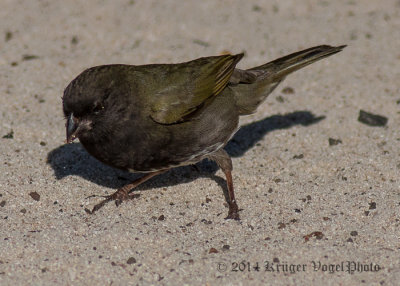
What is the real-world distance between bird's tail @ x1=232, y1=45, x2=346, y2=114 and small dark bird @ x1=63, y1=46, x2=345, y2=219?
0.03 meters

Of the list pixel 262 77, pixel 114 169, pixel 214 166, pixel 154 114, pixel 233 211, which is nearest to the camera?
pixel 154 114

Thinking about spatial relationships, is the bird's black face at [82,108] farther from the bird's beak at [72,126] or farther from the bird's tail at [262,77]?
the bird's tail at [262,77]

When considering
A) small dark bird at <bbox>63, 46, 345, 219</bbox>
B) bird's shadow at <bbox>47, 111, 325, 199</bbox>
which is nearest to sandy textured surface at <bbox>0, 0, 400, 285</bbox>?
bird's shadow at <bbox>47, 111, 325, 199</bbox>

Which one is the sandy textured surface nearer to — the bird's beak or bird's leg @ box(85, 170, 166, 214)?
bird's leg @ box(85, 170, 166, 214)

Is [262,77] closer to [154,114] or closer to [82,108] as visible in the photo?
[154,114]

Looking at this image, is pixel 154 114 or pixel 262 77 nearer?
pixel 154 114

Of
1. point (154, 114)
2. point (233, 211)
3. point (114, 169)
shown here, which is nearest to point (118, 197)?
point (114, 169)

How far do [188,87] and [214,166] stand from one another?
139cm

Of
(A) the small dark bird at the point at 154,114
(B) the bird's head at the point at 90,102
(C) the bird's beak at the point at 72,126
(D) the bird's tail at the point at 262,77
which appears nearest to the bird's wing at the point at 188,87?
(A) the small dark bird at the point at 154,114

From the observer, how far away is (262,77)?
251 inches

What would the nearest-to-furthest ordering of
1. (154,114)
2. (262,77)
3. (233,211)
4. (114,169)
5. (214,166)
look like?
(154,114) → (233,211) → (262,77) → (114,169) → (214,166)

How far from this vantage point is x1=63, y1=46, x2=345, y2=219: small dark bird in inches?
204

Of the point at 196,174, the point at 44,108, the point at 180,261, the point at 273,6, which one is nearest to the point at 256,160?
the point at 196,174

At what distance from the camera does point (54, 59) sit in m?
8.53
